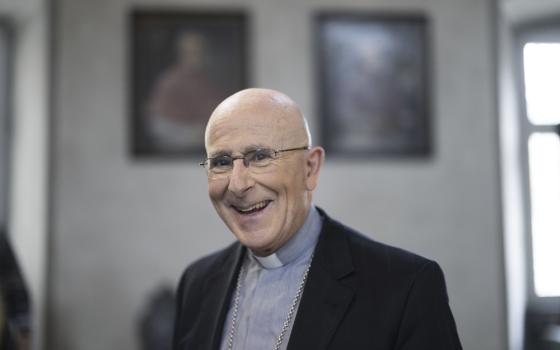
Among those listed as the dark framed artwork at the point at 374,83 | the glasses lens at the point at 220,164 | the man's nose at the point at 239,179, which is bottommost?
the man's nose at the point at 239,179

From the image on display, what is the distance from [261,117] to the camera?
1.99 m

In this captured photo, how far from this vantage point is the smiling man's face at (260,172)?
6.48 ft

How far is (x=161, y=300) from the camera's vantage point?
5363mm

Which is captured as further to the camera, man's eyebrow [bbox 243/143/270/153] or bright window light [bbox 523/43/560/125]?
Result: bright window light [bbox 523/43/560/125]

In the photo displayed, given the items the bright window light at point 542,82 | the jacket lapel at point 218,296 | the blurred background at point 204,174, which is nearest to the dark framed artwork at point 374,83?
the blurred background at point 204,174

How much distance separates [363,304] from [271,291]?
41 cm

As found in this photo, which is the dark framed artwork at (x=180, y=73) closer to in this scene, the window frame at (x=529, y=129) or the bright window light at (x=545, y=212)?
the window frame at (x=529, y=129)

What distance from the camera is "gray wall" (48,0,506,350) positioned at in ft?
18.3

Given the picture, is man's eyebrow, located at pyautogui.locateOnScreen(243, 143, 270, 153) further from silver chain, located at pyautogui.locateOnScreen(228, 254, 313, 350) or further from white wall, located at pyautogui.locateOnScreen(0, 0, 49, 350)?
white wall, located at pyautogui.locateOnScreen(0, 0, 49, 350)

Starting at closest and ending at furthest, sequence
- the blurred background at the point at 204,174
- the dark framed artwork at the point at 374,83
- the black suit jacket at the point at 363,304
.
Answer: the black suit jacket at the point at 363,304 → the blurred background at the point at 204,174 → the dark framed artwork at the point at 374,83

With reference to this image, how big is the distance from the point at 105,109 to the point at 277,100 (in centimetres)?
402

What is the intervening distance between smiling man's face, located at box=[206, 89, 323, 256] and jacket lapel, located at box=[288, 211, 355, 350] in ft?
0.52

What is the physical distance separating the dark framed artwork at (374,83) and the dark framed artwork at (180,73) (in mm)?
851

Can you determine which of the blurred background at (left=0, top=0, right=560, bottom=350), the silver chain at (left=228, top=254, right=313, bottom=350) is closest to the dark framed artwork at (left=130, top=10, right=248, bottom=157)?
the blurred background at (left=0, top=0, right=560, bottom=350)
